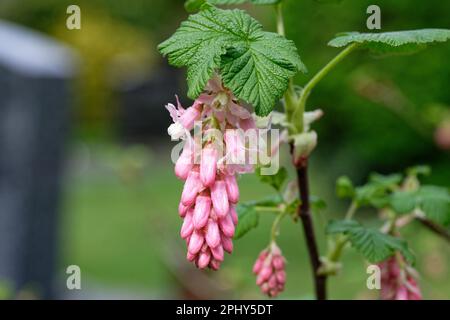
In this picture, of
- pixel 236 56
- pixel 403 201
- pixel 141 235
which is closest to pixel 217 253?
pixel 236 56

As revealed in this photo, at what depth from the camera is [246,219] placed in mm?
1465

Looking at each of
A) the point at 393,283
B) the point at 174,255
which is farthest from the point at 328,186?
the point at 393,283

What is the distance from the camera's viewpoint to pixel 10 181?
5.42 metres

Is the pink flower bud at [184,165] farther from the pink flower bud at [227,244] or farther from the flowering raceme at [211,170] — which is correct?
the pink flower bud at [227,244]

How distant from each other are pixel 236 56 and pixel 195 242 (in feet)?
0.85

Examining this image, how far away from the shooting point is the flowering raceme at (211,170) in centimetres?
107

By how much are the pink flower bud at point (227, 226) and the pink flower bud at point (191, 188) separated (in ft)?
0.17

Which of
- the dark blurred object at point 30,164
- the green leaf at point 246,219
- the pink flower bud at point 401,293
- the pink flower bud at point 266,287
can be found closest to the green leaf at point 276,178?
the green leaf at point 246,219

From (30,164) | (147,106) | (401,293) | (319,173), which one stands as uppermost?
(147,106)

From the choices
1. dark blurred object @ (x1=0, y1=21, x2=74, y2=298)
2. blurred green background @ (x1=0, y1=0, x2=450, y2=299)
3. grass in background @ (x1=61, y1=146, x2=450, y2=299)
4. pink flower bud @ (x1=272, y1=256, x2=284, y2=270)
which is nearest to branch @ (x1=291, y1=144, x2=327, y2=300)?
pink flower bud @ (x1=272, y1=256, x2=284, y2=270)

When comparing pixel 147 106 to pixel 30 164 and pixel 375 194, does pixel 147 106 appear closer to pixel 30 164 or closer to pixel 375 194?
pixel 30 164

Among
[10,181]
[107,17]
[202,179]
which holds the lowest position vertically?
[202,179]

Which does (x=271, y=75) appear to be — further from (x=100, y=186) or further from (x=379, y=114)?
(x=100, y=186)
